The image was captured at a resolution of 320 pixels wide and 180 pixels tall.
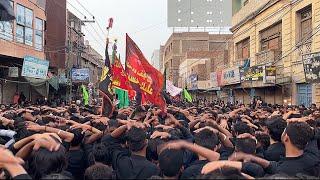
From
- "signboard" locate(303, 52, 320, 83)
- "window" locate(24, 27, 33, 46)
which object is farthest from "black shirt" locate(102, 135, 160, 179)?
"window" locate(24, 27, 33, 46)

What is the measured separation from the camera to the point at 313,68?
620 inches

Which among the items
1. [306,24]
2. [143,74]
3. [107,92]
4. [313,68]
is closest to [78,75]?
[306,24]

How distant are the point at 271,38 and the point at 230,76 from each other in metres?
4.16

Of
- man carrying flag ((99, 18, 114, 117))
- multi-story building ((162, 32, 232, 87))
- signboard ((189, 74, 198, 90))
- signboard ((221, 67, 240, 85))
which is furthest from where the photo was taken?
multi-story building ((162, 32, 232, 87))

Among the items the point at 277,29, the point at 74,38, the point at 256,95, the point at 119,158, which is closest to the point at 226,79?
the point at 256,95

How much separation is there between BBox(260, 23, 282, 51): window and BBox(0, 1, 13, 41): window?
13951 mm

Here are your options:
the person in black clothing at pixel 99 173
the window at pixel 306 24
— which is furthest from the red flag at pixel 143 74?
the window at pixel 306 24

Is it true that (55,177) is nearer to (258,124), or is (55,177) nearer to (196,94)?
(258,124)

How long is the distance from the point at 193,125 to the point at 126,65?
2.76 m

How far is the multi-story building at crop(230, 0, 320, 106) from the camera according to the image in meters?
20.2

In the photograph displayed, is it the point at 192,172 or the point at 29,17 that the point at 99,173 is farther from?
the point at 29,17

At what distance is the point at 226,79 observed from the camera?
3014 centimetres

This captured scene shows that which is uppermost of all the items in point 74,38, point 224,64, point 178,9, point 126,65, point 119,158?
point 178,9

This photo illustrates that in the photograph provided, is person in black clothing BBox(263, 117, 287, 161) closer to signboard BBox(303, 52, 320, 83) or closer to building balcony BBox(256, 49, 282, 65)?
signboard BBox(303, 52, 320, 83)
